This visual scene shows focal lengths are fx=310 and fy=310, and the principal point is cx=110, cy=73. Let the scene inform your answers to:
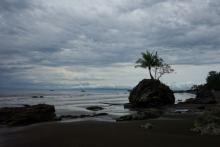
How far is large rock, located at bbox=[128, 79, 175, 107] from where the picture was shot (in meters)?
46.3

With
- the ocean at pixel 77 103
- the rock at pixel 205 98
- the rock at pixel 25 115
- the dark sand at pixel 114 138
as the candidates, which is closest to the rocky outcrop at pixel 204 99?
the rock at pixel 205 98

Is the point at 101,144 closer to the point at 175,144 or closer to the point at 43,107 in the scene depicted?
the point at 175,144

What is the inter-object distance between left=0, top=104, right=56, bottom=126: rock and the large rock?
2112cm

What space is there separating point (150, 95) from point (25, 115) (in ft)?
82.1

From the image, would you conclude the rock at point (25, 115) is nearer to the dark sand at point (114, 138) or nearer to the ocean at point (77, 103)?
the ocean at point (77, 103)

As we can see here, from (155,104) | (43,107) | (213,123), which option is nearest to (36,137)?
(213,123)

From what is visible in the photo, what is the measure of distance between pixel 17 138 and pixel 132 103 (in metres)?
33.1

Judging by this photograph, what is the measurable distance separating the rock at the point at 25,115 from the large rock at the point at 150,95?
2112 cm

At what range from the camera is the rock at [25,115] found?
81.3ft

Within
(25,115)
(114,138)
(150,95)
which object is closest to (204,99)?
(150,95)

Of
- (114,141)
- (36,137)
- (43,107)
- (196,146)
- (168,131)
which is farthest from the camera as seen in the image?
(43,107)

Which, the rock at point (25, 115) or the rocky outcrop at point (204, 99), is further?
the rocky outcrop at point (204, 99)

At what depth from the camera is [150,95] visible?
153 feet

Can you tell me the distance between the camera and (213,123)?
16.9 meters
